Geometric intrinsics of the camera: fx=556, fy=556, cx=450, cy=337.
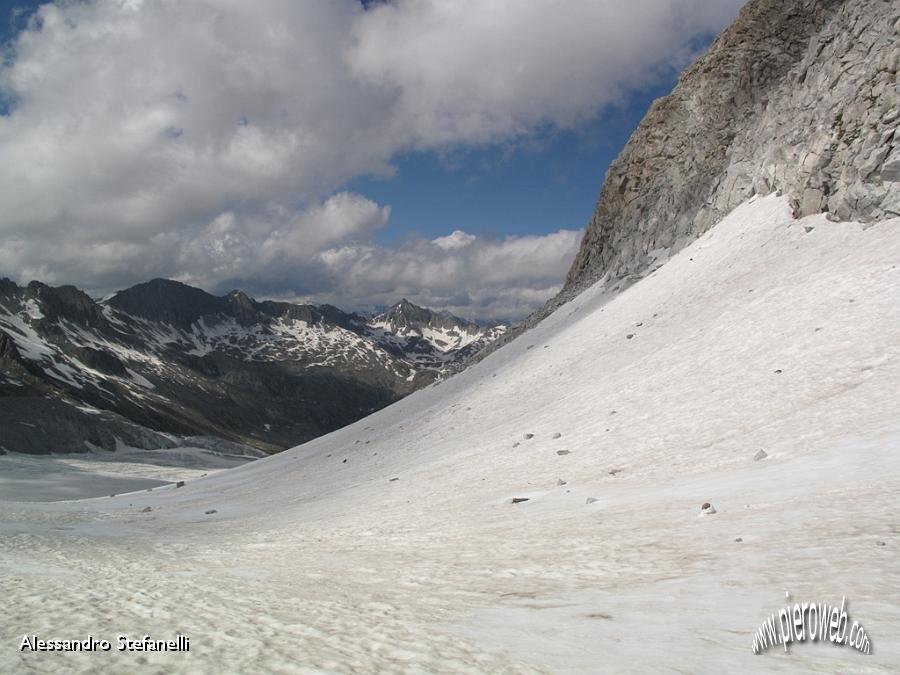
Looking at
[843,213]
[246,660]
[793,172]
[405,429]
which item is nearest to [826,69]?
[793,172]

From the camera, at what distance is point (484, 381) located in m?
39.8

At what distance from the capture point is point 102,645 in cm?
582

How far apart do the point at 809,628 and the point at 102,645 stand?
7318 millimetres

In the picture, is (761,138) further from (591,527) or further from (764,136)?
(591,527)

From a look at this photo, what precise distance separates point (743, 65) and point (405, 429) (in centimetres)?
4509

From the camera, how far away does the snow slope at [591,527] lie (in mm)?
5914

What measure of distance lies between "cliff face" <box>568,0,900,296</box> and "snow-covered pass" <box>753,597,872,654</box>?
25862 mm

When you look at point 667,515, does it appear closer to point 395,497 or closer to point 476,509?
point 476,509

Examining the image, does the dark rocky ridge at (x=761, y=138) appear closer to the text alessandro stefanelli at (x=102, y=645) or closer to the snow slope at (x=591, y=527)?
the snow slope at (x=591, y=527)

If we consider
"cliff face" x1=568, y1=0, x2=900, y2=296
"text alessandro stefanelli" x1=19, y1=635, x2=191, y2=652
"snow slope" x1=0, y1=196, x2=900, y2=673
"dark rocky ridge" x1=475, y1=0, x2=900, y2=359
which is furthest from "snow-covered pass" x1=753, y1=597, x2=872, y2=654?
"cliff face" x1=568, y1=0, x2=900, y2=296

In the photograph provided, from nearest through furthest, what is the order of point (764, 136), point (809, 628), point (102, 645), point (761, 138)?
point (809, 628) < point (102, 645) < point (764, 136) < point (761, 138)

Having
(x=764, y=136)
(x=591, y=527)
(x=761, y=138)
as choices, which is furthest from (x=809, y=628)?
(x=761, y=138)

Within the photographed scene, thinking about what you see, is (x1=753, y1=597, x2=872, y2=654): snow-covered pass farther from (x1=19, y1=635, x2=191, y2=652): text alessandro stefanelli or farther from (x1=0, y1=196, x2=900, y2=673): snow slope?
(x1=19, y1=635, x2=191, y2=652): text alessandro stefanelli

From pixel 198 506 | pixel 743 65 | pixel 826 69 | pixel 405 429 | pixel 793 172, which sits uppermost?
pixel 743 65
